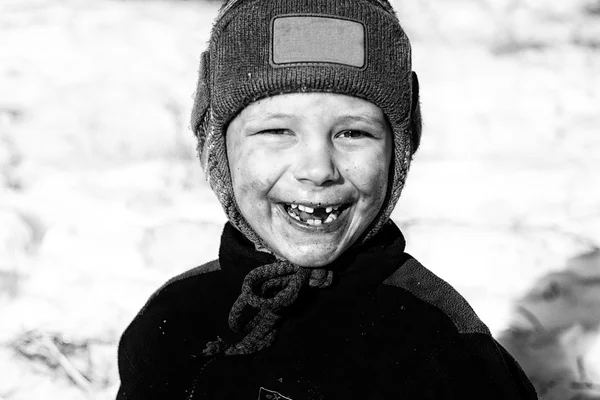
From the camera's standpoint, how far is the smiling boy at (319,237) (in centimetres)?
164

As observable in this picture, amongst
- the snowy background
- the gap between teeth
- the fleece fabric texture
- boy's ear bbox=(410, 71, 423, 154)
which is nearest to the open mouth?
the gap between teeth

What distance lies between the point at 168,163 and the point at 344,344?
5.79 feet

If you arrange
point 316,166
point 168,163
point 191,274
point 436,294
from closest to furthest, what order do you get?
point 316,166
point 436,294
point 191,274
point 168,163

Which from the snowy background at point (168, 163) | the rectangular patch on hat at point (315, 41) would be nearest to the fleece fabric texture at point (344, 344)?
the rectangular patch on hat at point (315, 41)

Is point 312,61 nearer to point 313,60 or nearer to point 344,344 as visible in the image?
point 313,60

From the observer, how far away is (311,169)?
1.61 m

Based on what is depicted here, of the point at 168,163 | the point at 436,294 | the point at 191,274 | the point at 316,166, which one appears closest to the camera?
the point at 316,166

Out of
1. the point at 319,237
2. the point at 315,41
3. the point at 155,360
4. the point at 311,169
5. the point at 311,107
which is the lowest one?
the point at 155,360

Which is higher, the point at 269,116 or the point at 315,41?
the point at 315,41

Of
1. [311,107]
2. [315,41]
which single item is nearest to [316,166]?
[311,107]

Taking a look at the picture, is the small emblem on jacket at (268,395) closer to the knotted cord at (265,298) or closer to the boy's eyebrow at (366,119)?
the knotted cord at (265,298)

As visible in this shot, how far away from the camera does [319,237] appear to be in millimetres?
1687

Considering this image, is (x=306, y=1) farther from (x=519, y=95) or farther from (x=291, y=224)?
(x=519, y=95)

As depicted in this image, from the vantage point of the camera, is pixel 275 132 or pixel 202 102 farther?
pixel 202 102
